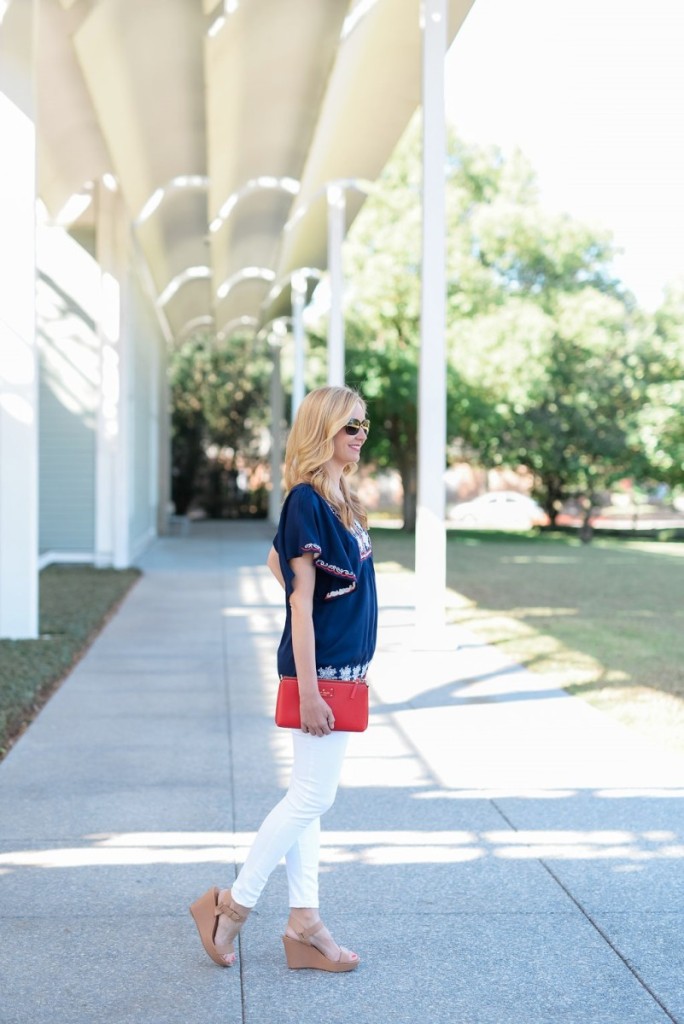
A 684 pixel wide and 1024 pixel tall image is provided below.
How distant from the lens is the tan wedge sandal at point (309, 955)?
11.1 feet

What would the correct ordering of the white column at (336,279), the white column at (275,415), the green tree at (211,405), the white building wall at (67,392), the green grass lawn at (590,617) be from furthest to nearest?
the green tree at (211,405), the white column at (275,415), the white building wall at (67,392), the white column at (336,279), the green grass lawn at (590,617)

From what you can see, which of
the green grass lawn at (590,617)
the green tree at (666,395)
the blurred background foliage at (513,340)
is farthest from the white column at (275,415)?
the green tree at (666,395)

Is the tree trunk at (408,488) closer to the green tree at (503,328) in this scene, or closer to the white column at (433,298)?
the green tree at (503,328)

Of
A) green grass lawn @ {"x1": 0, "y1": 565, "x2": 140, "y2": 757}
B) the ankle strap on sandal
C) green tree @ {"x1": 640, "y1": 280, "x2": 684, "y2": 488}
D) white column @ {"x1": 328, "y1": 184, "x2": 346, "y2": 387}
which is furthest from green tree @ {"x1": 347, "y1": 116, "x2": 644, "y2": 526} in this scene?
the ankle strap on sandal

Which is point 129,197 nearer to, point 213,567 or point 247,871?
point 213,567

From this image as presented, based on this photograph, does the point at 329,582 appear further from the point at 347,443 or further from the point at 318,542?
the point at 347,443

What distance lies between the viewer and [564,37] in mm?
47031

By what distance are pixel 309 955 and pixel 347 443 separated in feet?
4.38

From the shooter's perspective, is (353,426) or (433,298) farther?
(433,298)

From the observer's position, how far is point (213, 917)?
3.41m

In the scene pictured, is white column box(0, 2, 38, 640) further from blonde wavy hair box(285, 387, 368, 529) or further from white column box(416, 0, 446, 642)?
blonde wavy hair box(285, 387, 368, 529)

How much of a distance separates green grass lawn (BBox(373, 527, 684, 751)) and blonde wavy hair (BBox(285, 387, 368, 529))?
142 inches

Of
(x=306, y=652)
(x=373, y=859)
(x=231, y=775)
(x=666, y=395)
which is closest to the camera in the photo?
(x=306, y=652)

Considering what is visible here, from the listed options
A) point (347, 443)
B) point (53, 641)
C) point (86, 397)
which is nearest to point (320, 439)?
point (347, 443)
